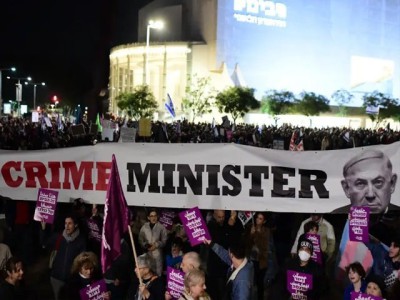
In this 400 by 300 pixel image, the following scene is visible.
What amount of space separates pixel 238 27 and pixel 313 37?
39.5 ft

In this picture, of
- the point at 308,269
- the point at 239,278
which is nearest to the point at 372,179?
the point at 308,269

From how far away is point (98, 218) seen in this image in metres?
7.75

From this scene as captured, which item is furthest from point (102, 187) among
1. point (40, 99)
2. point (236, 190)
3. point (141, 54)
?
point (40, 99)

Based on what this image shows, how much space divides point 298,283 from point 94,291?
1967 mm

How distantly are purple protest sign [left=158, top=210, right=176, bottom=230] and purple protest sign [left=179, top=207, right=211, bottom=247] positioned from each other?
180cm

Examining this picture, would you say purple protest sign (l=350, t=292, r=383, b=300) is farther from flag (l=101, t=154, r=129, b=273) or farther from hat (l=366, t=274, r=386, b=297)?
flag (l=101, t=154, r=129, b=273)

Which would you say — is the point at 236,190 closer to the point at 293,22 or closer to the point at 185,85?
the point at 185,85

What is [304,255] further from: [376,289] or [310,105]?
[310,105]

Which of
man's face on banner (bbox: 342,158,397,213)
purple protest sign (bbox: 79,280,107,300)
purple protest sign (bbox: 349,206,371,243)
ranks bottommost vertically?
purple protest sign (bbox: 79,280,107,300)

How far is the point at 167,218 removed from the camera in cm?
804

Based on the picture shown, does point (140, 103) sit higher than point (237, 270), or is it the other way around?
point (140, 103)

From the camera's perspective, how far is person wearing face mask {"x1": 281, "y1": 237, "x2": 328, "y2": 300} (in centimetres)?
587

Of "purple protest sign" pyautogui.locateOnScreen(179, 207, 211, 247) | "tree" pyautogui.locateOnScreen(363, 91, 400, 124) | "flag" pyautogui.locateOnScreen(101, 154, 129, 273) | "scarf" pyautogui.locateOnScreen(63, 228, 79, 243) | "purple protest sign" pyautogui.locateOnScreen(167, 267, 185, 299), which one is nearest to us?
"flag" pyautogui.locateOnScreen(101, 154, 129, 273)

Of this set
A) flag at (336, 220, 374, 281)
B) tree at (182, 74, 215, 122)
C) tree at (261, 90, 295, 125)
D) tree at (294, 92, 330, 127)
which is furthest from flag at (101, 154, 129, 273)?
tree at (294, 92, 330, 127)
